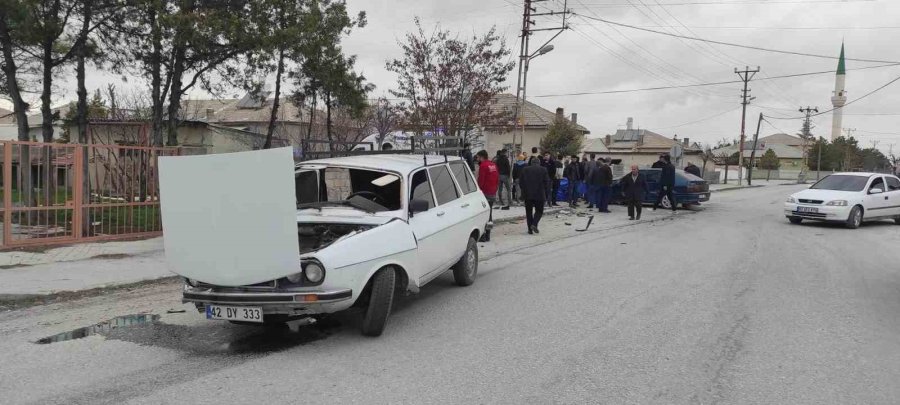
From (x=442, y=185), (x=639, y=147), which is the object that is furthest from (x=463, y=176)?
(x=639, y=147)

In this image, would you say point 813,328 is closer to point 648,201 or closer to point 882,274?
point 882,274

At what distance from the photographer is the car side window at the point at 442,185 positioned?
6.70 m

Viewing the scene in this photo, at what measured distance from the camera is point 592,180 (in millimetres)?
18391

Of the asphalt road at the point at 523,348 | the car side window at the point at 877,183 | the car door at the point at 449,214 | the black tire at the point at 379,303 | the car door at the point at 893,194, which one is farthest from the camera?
the car door at the point at 893,194

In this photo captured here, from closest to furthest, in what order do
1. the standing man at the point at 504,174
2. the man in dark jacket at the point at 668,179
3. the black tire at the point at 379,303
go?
the black tire at the point at 379,303 < the standing man at the point at 504,174 < the man in dark jacket at the point at 668,179

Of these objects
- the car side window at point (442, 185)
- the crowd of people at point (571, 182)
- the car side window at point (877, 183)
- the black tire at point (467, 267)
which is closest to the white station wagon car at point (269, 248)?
the car side window at point (442, 185)

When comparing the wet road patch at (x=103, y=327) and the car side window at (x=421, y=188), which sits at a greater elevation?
the car side window at (x=421, y=188)

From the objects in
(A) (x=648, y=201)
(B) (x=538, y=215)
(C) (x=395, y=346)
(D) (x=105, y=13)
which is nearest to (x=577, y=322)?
(C) (x=395, y=346)

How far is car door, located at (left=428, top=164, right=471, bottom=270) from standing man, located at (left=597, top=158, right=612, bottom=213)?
11.2m

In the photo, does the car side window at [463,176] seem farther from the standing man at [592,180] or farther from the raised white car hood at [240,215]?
the standing man at [592,180]

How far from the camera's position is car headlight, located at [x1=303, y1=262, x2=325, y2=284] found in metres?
4.63

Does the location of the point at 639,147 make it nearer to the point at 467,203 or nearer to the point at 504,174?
the point at 504,174

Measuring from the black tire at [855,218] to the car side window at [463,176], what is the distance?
37.6ft

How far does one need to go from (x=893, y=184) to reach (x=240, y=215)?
1724 cm
